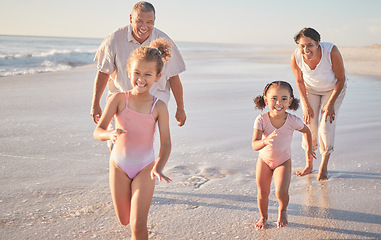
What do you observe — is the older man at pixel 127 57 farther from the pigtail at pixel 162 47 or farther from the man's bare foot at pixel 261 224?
the man's bare foot at pixel 261 224

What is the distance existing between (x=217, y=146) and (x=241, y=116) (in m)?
2.30

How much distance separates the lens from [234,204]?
422cm

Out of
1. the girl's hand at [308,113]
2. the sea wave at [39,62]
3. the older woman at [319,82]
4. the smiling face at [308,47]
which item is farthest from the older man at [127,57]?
the sea wave at [39,62]

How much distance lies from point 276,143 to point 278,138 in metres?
0.05

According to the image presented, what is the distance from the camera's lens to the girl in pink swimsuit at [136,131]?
3113 millimetres

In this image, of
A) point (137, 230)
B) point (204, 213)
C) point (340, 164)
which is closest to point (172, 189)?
point (204, 213)

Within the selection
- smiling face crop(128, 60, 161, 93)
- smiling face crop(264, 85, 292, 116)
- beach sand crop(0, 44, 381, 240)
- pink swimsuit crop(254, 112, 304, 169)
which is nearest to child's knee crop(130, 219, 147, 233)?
beach sand crop(0, 44, 381, 240)

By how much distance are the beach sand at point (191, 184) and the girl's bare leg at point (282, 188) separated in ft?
0.37

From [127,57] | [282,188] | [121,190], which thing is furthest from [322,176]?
[121,190]

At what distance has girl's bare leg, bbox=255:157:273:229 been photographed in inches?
147

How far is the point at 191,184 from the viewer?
4.73 meters

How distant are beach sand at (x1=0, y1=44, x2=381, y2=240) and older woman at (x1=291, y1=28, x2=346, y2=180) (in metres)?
0.46

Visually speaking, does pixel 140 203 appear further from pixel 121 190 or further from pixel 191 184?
pixel 191 184

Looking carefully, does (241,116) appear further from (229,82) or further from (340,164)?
(229,82)
